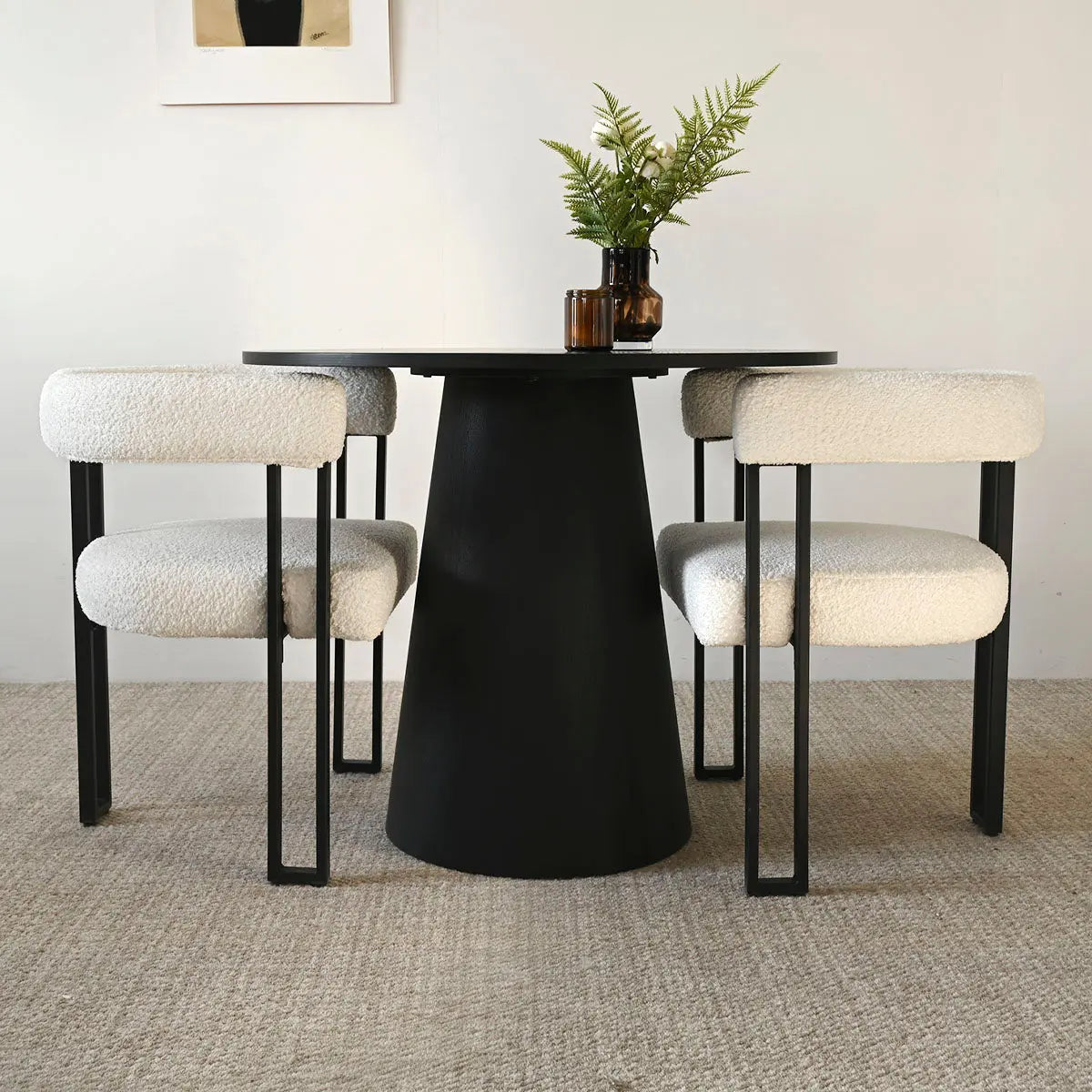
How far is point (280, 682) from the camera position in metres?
1.71

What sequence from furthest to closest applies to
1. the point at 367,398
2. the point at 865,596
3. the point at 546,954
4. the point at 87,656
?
the point at 367,398
the point at 87,656
the point at 865,596
the point at 546,954

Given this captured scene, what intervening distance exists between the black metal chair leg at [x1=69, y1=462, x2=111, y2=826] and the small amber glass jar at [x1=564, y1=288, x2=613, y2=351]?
72 centimetres

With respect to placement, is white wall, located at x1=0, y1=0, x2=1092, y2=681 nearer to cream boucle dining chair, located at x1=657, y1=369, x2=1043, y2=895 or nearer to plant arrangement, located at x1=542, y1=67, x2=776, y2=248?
plant arrangement, located at x1=542, y1=67, x2=776, y2=248

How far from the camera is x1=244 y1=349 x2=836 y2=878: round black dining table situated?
174 cm

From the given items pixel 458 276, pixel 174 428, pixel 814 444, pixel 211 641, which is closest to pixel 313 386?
pixel 174 428

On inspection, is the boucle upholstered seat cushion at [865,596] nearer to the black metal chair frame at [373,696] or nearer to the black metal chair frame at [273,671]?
the black metal chair frame at [273,671]

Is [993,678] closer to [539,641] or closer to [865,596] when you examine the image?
[865,596]

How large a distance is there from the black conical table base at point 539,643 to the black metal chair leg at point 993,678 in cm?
50

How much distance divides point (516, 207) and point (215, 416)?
1340 mm

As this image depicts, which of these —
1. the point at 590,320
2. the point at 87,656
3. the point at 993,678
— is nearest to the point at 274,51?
the point at 590,320

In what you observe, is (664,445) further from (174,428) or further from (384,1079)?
(384,1079)

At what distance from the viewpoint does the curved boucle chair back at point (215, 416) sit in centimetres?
159

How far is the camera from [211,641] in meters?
2.92

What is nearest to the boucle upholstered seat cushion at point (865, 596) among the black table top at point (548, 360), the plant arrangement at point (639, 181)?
the black table top at point (548, 360)
